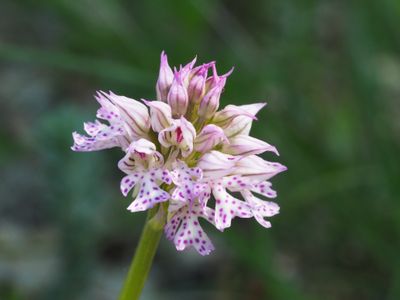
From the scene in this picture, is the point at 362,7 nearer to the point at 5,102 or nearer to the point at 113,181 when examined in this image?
the point at 113,181

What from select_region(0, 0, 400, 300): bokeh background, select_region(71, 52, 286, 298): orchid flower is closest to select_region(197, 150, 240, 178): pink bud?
select_region(71, 52, 286, 298): orchid flower

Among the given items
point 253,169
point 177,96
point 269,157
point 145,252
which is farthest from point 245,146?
point 269,157

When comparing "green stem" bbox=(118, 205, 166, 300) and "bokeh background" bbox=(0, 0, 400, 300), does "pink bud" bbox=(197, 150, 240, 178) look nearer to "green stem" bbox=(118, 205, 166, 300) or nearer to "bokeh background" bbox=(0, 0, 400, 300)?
"green stem" bbox=(118, 205, 166, 300)

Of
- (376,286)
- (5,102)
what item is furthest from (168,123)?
(5,102)

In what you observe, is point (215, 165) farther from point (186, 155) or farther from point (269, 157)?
point (269, 157)

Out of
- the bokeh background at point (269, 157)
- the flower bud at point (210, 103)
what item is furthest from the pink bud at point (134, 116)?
the bokeh background at point (269, 157)
